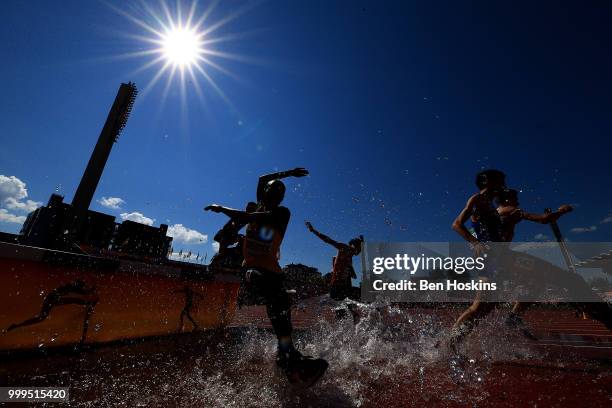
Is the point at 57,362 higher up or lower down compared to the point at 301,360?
lower down

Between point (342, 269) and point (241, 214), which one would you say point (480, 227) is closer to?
point (241, 214)

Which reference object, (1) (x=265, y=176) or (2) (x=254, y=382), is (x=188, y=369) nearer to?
(2) (x=254, y=382)

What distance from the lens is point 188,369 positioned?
2631 mm

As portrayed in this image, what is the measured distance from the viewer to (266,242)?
2.40 meters

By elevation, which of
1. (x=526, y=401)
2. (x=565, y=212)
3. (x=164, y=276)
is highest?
(x=565, y=212)

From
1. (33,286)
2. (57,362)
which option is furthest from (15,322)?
(57,362)

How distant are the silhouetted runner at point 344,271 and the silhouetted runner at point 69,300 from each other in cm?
394

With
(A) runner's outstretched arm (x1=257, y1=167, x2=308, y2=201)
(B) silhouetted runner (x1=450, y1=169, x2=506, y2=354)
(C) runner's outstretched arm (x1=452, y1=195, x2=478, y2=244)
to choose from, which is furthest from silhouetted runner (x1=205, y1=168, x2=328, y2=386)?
(C) runner's outstretched arm (x1=452, y1=195, x2=478, y2=244)

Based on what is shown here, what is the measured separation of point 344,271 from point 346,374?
11.0 feet

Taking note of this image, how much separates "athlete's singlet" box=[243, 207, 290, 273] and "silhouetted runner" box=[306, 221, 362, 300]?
139 inches

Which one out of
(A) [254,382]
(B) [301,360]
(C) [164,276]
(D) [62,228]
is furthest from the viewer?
(D) [62,228]

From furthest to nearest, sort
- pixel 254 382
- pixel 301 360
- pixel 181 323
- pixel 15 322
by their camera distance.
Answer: pixel 181 323
pixel 15 322
pixel 254 382
pixel 301 360

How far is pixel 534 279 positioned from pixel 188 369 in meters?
3.52

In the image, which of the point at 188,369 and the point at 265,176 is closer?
the point at 188,369
